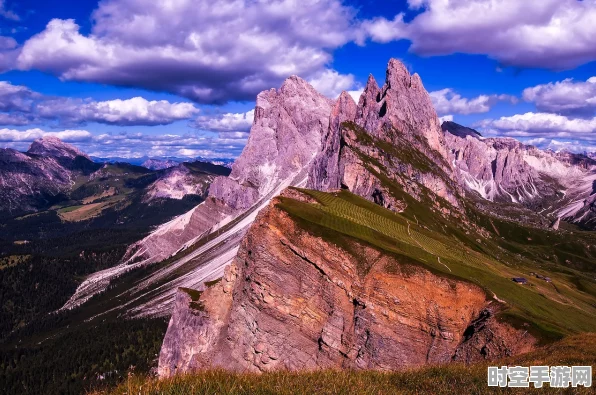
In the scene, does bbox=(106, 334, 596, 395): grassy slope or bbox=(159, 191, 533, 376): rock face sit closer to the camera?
bbox=(106, 334, 596, 395): grassy slope

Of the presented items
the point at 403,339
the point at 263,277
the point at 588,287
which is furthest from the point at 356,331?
the point at 588,287

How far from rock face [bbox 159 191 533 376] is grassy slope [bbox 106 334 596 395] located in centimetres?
3183

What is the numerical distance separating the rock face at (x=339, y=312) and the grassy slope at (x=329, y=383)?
1253 inches

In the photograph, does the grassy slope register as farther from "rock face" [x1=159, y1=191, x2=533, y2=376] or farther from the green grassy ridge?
the green grassy ridge

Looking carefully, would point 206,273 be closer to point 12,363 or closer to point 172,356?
point 12,363

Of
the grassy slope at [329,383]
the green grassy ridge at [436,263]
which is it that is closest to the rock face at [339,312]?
the green grassy ridge at [436,263]

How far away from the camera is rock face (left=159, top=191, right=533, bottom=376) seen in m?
51.1

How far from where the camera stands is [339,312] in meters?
54.3

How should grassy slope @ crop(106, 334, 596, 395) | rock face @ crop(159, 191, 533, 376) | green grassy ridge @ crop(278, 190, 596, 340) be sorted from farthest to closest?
green grassy ridge @ crop(278, 190, 596, 340)
rock face @ crop(159, 191, 533, 376)
grassy slope @ crop(106, 334, 596, 395)

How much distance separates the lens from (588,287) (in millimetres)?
130750

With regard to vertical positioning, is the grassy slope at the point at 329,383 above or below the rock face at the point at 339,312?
above

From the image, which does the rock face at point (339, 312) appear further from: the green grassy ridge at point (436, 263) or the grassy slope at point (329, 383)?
the grassy slope at point (329, 383)

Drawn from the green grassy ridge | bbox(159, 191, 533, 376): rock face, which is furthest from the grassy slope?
the green grassy ridge

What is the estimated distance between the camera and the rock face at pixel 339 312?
51.1 m
